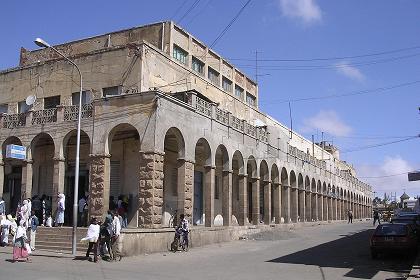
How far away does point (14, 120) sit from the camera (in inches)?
1057

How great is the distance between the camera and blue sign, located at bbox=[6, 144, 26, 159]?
23.5 metres

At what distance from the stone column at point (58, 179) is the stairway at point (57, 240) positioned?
2.37m

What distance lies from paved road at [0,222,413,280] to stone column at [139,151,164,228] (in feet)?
6.54

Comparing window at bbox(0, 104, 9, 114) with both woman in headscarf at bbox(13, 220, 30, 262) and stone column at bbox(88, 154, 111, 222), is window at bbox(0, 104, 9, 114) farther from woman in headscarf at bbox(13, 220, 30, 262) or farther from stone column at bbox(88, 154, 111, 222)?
woman in headscarf at bbox(13, 220, 30, 262)

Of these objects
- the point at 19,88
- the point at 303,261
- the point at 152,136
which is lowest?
the point at 303,261

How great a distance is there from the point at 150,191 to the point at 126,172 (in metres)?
4.71

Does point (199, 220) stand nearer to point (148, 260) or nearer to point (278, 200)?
point (278, 200)

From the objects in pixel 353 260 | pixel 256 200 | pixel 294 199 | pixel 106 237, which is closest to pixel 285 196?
pixel 294 199

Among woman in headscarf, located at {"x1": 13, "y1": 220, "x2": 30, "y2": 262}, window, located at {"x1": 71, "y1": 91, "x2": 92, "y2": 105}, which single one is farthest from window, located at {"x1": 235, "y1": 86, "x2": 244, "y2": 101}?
woman in headscarf, located at {"x1": 13, "y1": 220, "x2": 30, "y2": 262}

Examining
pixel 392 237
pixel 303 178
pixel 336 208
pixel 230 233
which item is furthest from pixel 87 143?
pixel 336 208

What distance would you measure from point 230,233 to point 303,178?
2038cm

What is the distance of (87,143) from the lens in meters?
26.5

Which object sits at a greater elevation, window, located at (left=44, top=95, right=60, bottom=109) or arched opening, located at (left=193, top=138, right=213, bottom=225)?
window, located at (left=44, top=95, right=60, bottom=109)

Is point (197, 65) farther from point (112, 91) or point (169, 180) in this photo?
point (169, 180)
